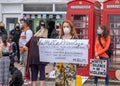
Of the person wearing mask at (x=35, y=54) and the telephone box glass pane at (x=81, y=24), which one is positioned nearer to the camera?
the person wearing mask at (x=35, y=54)

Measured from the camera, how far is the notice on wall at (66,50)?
771cm

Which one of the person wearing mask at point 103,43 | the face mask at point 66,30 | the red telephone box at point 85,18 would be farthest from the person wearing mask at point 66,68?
the red telephone box at point 85,18

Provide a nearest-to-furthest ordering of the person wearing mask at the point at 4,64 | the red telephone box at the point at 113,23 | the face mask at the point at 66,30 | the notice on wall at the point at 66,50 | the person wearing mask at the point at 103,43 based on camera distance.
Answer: the face mask at the point at 66,30, the notice on wall at the point at 66,50, the person wearing mask at the point at 4,64, the person wearing mask at the point at 103,43, the red telephone box at the point at 113,23

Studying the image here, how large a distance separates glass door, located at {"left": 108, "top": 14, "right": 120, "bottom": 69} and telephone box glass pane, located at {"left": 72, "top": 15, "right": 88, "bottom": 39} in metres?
0.83

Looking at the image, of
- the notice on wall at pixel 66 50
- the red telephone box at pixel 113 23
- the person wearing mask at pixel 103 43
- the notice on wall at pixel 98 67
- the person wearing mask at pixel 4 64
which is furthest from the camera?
the red telephone box at pixel 113 23

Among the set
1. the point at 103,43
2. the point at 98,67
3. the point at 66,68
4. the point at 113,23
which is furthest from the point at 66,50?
the point at 113,23

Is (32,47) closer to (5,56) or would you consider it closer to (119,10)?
(5,56)

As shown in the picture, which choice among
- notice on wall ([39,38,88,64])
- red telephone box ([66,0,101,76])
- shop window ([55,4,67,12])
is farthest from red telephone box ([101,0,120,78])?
shop window ([55,4,67,12])

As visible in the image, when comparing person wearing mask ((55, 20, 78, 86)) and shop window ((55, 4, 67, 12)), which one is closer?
person wearing mask ((55, 20, 78, 86))

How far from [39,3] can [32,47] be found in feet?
30.1

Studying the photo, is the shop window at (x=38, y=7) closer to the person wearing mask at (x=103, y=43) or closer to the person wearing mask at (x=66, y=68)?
the person wearing mask at (x=103, y=43)

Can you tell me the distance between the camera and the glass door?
11.3 metres

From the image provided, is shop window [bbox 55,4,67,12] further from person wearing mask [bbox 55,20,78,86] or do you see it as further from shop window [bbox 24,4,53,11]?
person wearing mask [bbox 55,20,78,86]

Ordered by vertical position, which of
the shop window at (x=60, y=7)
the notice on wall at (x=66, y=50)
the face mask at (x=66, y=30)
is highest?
the shop window at (x=60, y=7)
